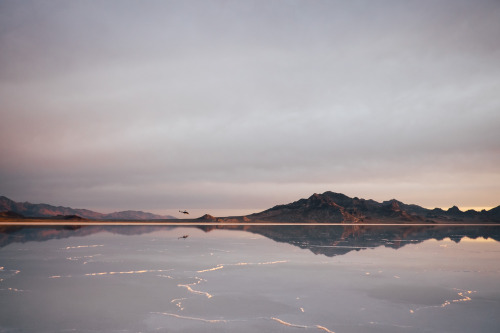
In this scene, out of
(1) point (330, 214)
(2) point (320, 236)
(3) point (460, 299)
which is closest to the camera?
(3) point (460, 299)

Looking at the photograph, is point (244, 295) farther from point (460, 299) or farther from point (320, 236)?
point (320, 236)

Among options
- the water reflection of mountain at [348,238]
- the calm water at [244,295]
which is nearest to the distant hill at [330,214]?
the water reflection of mountain at [348,238]

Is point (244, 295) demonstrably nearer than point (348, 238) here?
Yes

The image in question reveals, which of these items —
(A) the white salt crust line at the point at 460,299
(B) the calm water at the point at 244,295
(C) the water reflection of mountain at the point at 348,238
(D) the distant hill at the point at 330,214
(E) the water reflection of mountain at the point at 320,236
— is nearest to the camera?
(B) the calm water at the point at 244,295

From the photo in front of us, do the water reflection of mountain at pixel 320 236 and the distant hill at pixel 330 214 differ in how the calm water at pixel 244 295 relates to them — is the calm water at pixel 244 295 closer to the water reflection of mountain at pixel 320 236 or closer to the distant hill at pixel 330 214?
the water reflection of mountain at pixel 320 236

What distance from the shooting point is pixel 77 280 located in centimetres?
1386

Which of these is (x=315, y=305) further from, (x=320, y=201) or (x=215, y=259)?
(x=320, y=201)

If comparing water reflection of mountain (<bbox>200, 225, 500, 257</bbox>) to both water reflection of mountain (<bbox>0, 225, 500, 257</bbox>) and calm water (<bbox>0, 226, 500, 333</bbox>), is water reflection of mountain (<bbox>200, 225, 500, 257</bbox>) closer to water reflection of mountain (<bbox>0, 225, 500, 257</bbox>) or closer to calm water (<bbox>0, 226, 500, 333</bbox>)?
water reflection of mountain (<bbox>0, 225, 500, 257</bbox>)

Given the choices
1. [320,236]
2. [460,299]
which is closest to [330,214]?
[320,236]

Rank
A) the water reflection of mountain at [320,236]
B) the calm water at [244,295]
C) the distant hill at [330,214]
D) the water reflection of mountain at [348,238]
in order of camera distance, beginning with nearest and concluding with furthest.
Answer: the calm water at [244,295]
the water reflection of mountain at [348,238]
the water reflection of mountain at [320,236]
the distant hill at [330,214]

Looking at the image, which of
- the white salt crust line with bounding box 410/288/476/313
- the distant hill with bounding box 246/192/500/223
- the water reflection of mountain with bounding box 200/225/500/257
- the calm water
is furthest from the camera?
the distant hill with bounding box 246/192/500/223

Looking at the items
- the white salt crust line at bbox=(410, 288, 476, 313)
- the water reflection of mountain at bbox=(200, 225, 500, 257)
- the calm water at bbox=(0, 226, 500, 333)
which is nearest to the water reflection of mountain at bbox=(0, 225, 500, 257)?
the water reflection of mountain at bbox=(200, 225, 500, 257)

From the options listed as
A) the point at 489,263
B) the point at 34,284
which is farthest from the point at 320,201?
the point at 34,284

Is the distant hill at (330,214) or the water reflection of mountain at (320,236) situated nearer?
the water reflection of mountain at (320,236)
